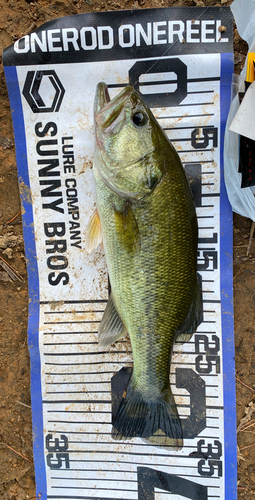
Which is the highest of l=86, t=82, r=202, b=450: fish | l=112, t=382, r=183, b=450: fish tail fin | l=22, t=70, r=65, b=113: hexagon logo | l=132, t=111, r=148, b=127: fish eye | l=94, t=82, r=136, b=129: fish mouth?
l=22, t=70, r=65, b=113: hexagon logo

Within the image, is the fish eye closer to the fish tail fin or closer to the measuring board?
the measuring board

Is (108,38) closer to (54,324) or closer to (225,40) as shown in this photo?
(225,40)

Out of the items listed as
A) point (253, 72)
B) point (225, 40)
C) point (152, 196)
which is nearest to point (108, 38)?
point (225, 40)

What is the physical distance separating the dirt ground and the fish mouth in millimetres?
677

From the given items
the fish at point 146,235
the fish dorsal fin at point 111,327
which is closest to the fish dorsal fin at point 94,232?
the fish at point 146,235

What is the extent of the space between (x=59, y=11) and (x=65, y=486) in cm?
277

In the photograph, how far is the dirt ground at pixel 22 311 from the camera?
1.52m

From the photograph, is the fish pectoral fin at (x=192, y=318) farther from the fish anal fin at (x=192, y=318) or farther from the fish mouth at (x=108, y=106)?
the fish mouth at (x=108, y=106)

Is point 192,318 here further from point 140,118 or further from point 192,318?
point 140,118

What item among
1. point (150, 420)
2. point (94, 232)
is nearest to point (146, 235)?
point (94, 232)

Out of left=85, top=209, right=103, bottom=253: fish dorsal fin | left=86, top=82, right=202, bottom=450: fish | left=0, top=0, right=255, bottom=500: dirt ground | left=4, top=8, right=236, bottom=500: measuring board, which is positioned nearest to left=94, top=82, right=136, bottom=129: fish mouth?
left=86, top=82, right=202, bottom=450: fish

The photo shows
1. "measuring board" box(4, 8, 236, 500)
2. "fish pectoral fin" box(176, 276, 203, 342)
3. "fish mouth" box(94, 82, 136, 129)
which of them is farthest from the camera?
"measuring board" box(4, 8, 236, 500)

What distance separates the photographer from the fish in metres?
1.15

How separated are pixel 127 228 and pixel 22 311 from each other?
0.95 meters
